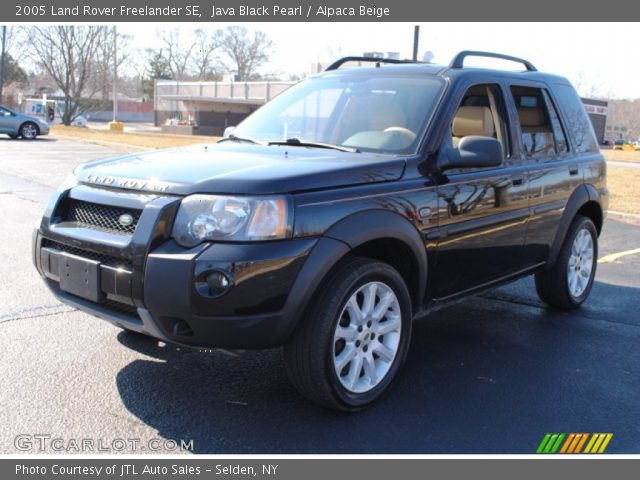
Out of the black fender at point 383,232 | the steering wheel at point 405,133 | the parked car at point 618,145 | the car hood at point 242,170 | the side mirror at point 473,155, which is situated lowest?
the parked car at point 618,145

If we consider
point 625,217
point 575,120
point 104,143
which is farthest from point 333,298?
point 104,143

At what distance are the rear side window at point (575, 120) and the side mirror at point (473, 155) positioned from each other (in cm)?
186

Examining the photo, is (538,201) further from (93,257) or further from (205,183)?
(93,257)

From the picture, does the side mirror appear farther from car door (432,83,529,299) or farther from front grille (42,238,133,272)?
front grille (42,238,133,272)

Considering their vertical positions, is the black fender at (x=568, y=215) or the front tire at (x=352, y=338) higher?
the black fender at (x=568, y=215)

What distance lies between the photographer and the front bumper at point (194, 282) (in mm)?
3057

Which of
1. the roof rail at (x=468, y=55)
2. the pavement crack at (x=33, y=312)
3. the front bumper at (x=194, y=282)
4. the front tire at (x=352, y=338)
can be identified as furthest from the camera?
the pavement crack at (x=33, y=312)

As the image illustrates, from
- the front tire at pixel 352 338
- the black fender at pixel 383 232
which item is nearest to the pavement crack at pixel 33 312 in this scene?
the front tire at pixel 352 338

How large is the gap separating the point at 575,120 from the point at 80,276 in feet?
14.3

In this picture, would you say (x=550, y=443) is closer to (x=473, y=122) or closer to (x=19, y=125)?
(x=473, y=122)

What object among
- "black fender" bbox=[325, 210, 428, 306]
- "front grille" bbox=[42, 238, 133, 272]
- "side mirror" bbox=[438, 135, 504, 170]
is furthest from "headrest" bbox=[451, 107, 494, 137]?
"front grille" bbox=[42, 238, 133, 272]

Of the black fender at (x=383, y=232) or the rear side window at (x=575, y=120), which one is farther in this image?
the rear side window at (x=575, y=120)

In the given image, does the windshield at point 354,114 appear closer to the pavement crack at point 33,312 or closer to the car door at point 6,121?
the pavement crack at point 33,312
